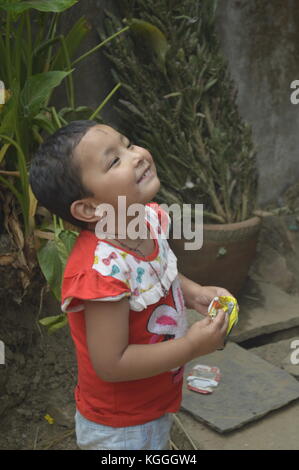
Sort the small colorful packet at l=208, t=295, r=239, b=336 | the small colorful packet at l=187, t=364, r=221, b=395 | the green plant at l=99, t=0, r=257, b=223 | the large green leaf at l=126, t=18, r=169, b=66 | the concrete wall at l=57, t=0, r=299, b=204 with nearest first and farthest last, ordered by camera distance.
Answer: the small colorful packet at l=208, t=295, r=239, b=336 → the small colorful packet at l=187, t=364, r=221, b=395 → the large green leaf at l=126, t=18, r=169, b=66 → the green plant at l=99, t=0, r=257, b=223 → the concrete wall at l=57, t=0, r=299, b=204

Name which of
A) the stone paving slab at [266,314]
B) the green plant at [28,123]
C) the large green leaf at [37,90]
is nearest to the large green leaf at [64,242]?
the green plant at [28,123]

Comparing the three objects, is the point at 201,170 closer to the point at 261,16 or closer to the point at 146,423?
the point at 261,16

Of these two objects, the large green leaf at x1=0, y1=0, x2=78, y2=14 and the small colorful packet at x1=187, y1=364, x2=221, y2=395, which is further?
the small colorful packet at x1=187, y1=364, x2=221, y2=395

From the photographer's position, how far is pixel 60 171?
1.38 meters

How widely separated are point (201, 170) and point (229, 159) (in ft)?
0.57

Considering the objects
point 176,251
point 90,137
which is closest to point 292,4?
point 176,251

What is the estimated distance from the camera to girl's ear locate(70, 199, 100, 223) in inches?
55.5

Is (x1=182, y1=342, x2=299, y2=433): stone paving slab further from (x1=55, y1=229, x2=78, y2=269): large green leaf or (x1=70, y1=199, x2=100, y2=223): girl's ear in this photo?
(x1=70, y1=199, x2=100, y2=223): girl's ear

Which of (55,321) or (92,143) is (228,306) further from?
(55,321)

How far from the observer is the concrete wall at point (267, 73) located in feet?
12.1

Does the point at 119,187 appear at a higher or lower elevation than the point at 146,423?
higher

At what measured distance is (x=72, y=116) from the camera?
2666mm

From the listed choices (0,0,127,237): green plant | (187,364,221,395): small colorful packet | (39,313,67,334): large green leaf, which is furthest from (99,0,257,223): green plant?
(39,313,67,334): large green leaf

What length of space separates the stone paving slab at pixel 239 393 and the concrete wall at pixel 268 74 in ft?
5.22
